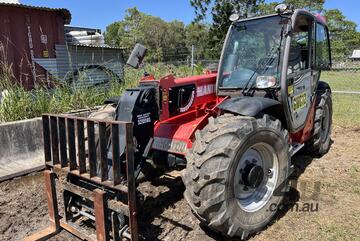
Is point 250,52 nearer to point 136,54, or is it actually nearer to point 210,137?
point 136,54

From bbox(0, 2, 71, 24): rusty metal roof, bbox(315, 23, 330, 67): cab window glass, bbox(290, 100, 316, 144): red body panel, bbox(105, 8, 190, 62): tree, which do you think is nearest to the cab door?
bbox(290, 100, 316, 144): red body panel

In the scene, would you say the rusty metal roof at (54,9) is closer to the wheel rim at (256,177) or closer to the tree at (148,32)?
the wheel rim at (256,177)

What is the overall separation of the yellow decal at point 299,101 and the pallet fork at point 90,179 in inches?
93.1

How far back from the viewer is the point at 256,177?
129 inches

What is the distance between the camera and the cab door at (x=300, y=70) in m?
4.05

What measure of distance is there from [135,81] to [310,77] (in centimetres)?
429

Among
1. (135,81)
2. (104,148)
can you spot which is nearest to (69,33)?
(135,81)

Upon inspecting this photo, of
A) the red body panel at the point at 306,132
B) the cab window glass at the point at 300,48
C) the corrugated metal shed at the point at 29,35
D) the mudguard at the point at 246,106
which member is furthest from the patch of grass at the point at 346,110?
the corrugated metal shed at the point at 29,35

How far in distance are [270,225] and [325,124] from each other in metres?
2.82

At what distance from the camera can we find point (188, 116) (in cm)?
387

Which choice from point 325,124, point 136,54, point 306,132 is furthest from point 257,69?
point 325,124

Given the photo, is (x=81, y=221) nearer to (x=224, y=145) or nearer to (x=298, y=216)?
(x=224, y=145)

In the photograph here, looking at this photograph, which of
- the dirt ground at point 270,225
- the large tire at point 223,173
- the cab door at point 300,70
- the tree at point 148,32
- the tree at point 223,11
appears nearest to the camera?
the large tire at point 223,173

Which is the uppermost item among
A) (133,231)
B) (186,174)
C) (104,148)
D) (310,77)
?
(310,77)
